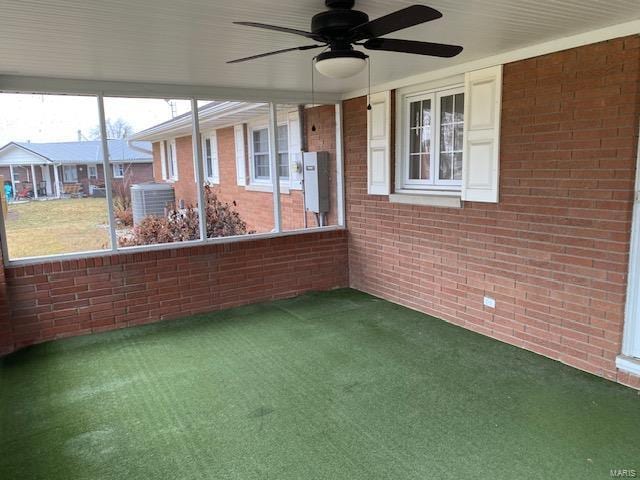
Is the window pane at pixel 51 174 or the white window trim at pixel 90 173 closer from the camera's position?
the window pane at pixel 51 174

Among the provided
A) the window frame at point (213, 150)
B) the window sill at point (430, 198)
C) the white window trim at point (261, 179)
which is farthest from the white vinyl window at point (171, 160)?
the window sill at point (430, 198)

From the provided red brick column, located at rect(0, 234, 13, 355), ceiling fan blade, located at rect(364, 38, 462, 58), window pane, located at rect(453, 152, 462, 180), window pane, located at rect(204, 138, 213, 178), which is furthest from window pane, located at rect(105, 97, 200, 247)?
ceiling fan blade, located at rect(364, 38, 462, 58)

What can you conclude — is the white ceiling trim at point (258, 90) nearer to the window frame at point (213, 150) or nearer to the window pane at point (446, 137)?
the window pane at point (446, 137)

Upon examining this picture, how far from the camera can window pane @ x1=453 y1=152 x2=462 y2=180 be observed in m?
4.73

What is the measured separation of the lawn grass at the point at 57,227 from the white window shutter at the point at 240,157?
2612mm

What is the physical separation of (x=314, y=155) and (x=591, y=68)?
11.6ft

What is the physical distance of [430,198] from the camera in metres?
4.87

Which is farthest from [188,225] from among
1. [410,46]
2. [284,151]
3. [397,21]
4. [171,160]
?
[397,21]

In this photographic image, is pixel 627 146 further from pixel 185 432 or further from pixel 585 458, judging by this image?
pixel 185 432

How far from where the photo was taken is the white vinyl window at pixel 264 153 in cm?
670

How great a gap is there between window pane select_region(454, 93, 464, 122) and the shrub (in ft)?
9.64

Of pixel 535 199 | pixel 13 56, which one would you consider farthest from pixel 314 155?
pixel 13 56

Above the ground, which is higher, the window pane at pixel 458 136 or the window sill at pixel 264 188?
the window pane at pixel 458 136

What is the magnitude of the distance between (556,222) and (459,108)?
5.36ft
